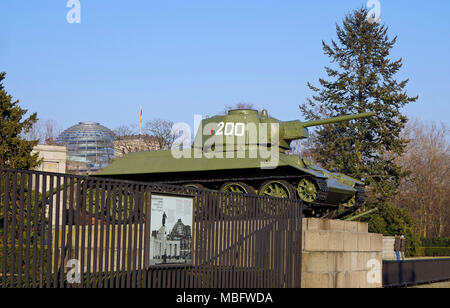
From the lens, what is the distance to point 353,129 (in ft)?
159

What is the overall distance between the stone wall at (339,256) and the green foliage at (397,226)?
86.1 ft

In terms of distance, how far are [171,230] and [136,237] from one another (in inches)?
27.9

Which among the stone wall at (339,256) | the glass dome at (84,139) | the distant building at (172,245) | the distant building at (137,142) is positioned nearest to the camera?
the distant building at (172,245)

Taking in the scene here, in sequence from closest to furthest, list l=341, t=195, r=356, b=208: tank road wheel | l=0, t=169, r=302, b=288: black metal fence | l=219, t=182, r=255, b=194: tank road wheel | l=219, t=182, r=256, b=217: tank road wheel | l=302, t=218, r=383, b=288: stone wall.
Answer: l=0, t=169, r=302, b=288: black metal fence < l=219, t=182, r=256, b=217: tank road wheel < l=302, t=218, r=383, b=288: stone wall < l=219, t=182, r=255, b=194: tank road wheel < l=341, t=195, r=356, b=208: tank road wheel

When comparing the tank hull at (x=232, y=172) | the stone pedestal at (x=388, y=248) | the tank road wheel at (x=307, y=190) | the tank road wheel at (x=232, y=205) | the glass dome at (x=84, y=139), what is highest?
the glass dome at (x=84, y=139)

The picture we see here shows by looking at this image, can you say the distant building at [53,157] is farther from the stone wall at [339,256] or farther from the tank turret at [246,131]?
the stone wall at [339,256]

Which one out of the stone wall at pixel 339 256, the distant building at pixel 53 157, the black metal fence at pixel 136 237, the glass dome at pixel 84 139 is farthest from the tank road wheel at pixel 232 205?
the glass dome at pixel 84 139

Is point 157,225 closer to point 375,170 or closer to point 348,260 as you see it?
point 348,260

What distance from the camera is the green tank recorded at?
768 inches

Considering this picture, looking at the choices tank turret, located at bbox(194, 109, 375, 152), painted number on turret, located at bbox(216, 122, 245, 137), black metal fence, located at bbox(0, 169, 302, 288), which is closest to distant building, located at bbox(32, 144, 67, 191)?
tank turret, located at bbox(194, 109, 375, 152)

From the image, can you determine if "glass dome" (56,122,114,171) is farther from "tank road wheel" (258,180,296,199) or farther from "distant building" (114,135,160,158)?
"tank road wheel" (258,180,296,199)

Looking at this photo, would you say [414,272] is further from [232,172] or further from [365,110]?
[365,110]

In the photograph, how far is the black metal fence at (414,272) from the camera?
60.0 feet

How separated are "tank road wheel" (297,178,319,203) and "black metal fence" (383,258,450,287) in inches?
111
